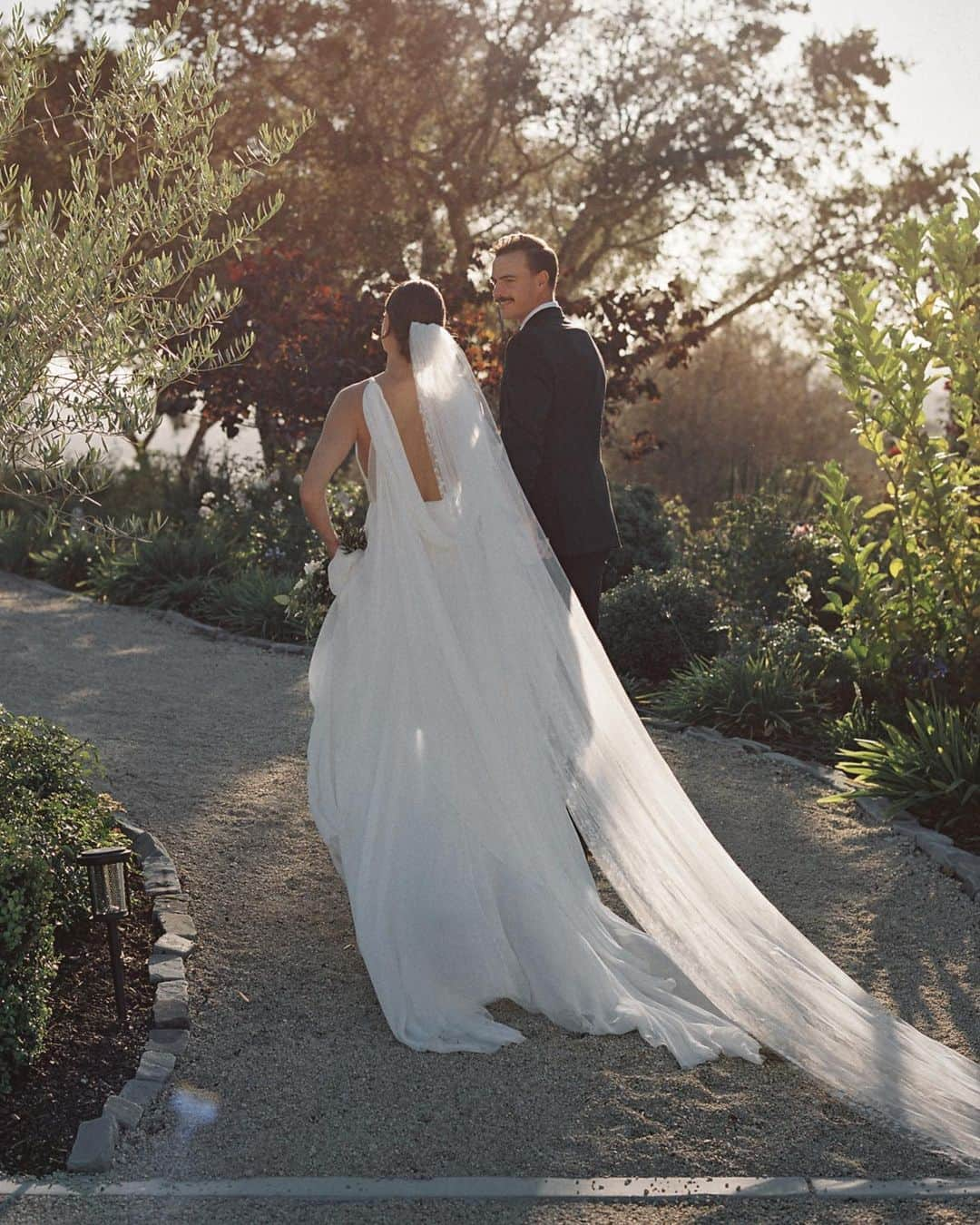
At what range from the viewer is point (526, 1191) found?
3145 mm

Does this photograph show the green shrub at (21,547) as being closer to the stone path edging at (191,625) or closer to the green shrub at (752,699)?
the stone path edging at (191,625)

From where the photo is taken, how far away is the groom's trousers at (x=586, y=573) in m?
5.33

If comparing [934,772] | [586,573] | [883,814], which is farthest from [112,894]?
[934,772]

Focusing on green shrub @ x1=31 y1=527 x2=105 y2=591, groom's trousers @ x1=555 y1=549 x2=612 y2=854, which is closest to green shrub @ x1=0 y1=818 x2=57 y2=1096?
groom's trousers @ x1=555 y1=549 x2=612 y2=854

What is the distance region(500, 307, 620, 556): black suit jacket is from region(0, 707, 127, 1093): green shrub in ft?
6.64

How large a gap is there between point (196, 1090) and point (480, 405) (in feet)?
7.59

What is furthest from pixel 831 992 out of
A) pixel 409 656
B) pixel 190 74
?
pixel 190 74

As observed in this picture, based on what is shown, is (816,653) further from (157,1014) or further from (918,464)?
(157,1014)

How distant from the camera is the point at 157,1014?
4020 mm

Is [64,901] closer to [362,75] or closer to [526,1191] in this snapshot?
[526,1191]

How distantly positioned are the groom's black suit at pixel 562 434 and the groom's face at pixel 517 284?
0.07m

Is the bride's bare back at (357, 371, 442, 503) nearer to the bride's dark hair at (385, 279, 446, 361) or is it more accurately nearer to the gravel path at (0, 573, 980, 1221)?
the bride's dark hair at (385, 279, 446, 361)

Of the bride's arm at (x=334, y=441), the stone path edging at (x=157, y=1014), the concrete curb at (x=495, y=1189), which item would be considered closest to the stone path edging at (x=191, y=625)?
the stone path edging at (x=157, y=1014)

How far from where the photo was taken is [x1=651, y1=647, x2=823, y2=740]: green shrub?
25.1 feet
